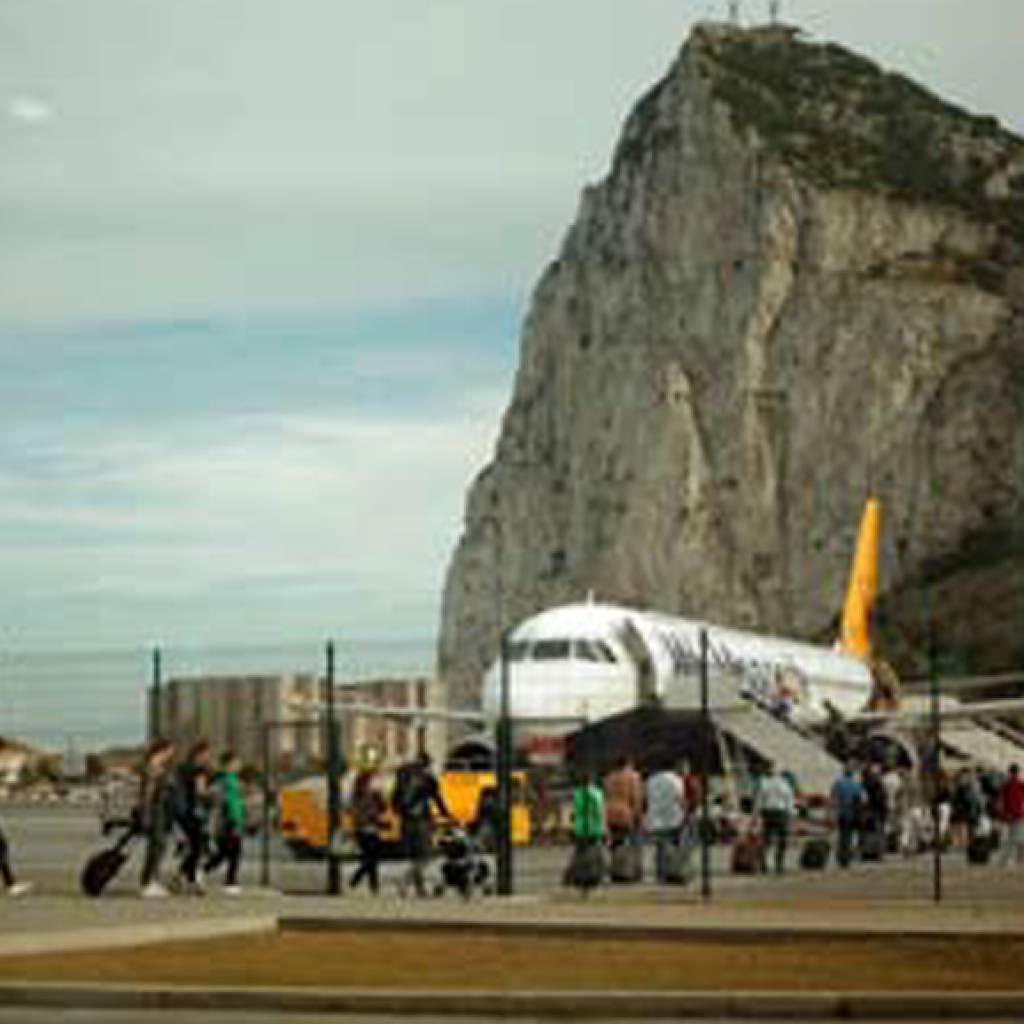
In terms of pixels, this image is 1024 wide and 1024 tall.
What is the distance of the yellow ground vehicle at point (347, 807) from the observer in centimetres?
3266

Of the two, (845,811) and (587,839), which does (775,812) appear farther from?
(587,839)

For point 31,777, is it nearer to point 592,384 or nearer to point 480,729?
point 480,729

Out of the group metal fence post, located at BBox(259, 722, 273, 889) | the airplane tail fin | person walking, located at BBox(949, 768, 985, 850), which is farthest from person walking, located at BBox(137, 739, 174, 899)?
the airplane tail fin

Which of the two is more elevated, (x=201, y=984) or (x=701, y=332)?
(x=701, y=332)

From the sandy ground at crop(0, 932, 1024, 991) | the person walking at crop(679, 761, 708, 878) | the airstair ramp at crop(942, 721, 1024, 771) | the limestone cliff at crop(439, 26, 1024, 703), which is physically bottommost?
the sandy ground at crop(0, 932, 1024, 991)

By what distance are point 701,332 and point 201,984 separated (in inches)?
4029

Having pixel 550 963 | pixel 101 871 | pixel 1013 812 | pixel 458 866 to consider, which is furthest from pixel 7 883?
pixel 1013 812

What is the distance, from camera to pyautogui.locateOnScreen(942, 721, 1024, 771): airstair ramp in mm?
58938

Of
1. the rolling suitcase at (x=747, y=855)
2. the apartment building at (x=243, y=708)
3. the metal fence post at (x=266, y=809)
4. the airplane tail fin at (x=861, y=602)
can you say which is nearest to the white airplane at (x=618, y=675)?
the rolling suitcase at (x=747, y=855)

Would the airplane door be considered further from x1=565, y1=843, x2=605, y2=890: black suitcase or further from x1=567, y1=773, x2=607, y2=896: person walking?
x1=565, y1=843, x2=605, y2=890: black suitcase

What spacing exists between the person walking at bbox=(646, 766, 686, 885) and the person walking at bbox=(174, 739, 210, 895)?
6002 millimetres

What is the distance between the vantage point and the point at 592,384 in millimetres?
119875

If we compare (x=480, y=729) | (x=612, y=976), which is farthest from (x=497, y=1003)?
(x=480, y=729)

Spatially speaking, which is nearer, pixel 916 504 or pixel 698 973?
pixel 698 973
